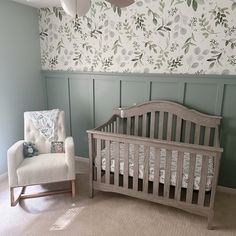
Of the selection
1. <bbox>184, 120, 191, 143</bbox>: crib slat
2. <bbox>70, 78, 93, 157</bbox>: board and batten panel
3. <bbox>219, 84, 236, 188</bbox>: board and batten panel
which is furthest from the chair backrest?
<bbox>219, 84, 236, 188</bbox>: board and batten panel

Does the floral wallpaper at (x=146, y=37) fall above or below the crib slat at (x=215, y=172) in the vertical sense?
above

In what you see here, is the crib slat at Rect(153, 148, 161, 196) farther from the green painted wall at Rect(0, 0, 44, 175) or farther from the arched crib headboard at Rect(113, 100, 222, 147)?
the green painted wall at Rect(0, 0, 44, 175)

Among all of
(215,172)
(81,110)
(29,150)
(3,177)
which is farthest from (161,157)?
(3,177)

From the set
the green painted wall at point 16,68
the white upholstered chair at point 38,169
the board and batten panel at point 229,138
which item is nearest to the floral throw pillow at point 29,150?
the white upholstered chair at point 38,169

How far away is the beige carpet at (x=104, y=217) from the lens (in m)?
2.10

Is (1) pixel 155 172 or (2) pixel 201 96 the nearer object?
(1) pixel 155 172

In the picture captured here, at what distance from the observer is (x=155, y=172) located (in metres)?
2.26

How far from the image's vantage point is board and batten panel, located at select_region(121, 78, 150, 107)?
115 inches

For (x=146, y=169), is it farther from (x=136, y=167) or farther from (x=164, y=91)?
(x=164, y=91)

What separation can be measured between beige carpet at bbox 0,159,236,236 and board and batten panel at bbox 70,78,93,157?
99 centimetres

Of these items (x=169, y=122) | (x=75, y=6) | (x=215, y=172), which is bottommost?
(x=215, y=172)

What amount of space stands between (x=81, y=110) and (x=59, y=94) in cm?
45

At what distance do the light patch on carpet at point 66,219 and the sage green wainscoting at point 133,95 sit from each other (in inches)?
47.6

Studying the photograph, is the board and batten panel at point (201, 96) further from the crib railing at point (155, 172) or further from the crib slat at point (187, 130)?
the crib railing at point (155, 172)
